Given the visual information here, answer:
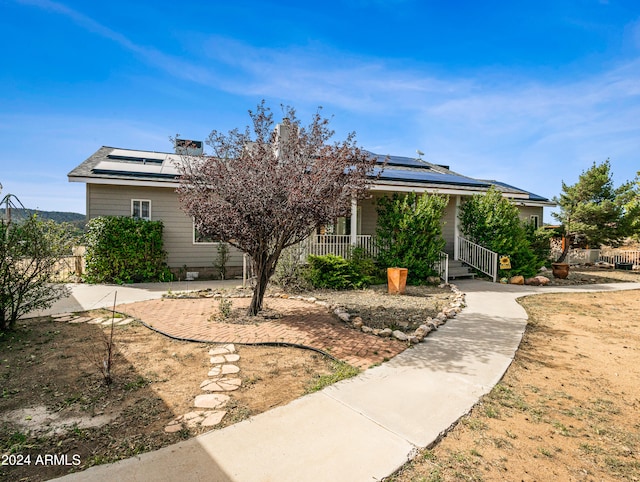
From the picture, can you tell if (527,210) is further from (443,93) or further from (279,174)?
(279,174)

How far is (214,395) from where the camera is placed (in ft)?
10.5

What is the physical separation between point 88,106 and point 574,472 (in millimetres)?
13918

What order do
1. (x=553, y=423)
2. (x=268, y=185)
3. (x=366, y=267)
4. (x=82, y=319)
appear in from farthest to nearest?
(x=366, y=267) → (x=82, y=319) → (x=268, y=185) → (x=553, y=423)

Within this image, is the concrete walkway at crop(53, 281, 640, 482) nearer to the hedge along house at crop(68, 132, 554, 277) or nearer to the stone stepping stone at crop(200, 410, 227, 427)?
the stone stepping stone at crop(200, 410, 227, 427)

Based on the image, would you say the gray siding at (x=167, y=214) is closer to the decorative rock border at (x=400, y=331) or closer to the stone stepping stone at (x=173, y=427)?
the decorative rock border at (x=400, y=331)

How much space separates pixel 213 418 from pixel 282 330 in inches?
102

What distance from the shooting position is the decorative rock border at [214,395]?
2701mm

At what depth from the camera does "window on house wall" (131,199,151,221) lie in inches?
423

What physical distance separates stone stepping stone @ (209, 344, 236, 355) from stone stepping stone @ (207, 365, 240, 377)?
0.45m

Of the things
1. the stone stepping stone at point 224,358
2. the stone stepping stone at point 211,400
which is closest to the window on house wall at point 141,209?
the stone stepping stone at point 224,358

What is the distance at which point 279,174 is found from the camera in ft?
17.8

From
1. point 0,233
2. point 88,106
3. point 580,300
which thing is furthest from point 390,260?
point 88,106

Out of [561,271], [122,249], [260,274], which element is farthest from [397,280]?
[561,271]

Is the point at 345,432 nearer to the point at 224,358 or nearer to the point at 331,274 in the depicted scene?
the point at 224,358
